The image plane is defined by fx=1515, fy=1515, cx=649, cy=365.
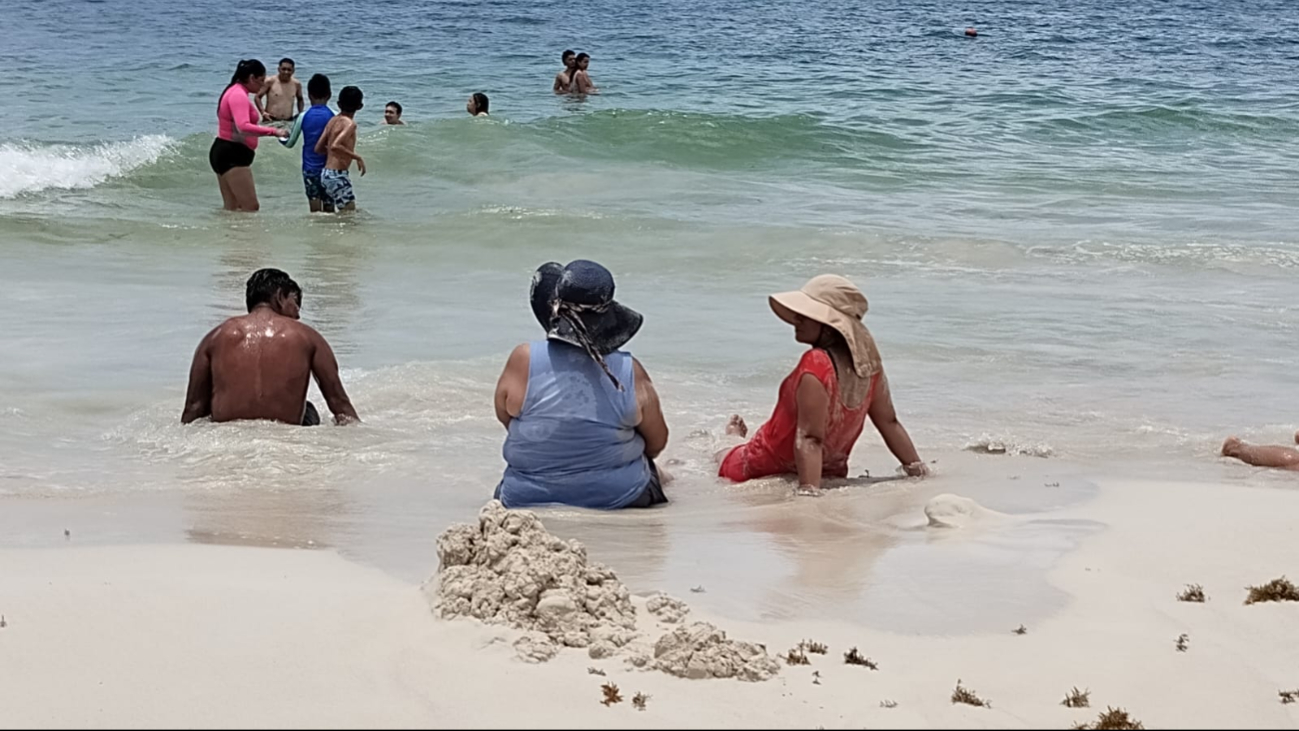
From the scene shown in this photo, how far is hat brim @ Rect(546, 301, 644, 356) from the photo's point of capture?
17.0 feet

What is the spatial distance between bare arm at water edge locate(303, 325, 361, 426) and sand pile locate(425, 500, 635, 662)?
2.70 m

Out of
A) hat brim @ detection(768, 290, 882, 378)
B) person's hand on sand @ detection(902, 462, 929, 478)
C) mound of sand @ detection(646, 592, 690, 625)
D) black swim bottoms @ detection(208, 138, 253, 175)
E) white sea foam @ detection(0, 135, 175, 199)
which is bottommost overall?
white sea foam @ detection(0, 135, 175, 199)

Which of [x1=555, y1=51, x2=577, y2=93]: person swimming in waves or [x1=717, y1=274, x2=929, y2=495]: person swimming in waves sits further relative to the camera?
[x1=555, y1=51, x2=577, y2=93]: person swimming in waves

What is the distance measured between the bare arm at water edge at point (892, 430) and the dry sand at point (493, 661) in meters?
1.49

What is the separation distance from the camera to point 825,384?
5586 millimetres

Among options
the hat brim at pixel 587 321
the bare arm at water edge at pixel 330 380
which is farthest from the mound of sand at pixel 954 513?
the bare arm at water edge at pixel 330 380

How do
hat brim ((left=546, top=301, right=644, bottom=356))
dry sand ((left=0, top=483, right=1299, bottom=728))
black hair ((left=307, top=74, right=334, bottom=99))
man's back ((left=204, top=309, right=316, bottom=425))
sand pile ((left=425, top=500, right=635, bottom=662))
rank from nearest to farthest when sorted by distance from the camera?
1. dry sand ((left=0, top=483, right=1299, bottom=728))
2. sand pile ((left=425, top=500, right=635, bottom=662))
3. hat brim ((left=546, top=301, right=644, bottom=356))
4. man's back ((left=204, top=309, right=316, bottom=425))
5. black hair ((left=307, top=74, right=334, bottom=99))

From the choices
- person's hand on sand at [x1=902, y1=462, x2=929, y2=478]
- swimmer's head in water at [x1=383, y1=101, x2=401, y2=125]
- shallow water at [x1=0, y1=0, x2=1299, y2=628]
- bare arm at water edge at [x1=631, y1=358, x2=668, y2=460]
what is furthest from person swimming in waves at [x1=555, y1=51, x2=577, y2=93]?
bare arm at water edge at [x1=631, y1=358, x2=668, y2=460]

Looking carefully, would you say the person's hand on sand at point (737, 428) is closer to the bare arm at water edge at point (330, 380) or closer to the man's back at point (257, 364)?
the bare arm at water edge at point (330, 380)

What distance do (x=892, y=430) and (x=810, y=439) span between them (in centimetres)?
46

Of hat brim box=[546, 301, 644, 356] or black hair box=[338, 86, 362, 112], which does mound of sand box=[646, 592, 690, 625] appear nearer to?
hat brim box=[546, 301, 644, 356]

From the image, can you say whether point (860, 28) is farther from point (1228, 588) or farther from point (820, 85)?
point (1228, 588)

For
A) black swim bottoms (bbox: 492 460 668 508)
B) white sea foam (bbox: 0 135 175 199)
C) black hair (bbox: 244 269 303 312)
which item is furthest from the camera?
white sea foam (bbox: 0 135 175 199)

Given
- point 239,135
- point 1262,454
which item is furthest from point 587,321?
point 239,135
